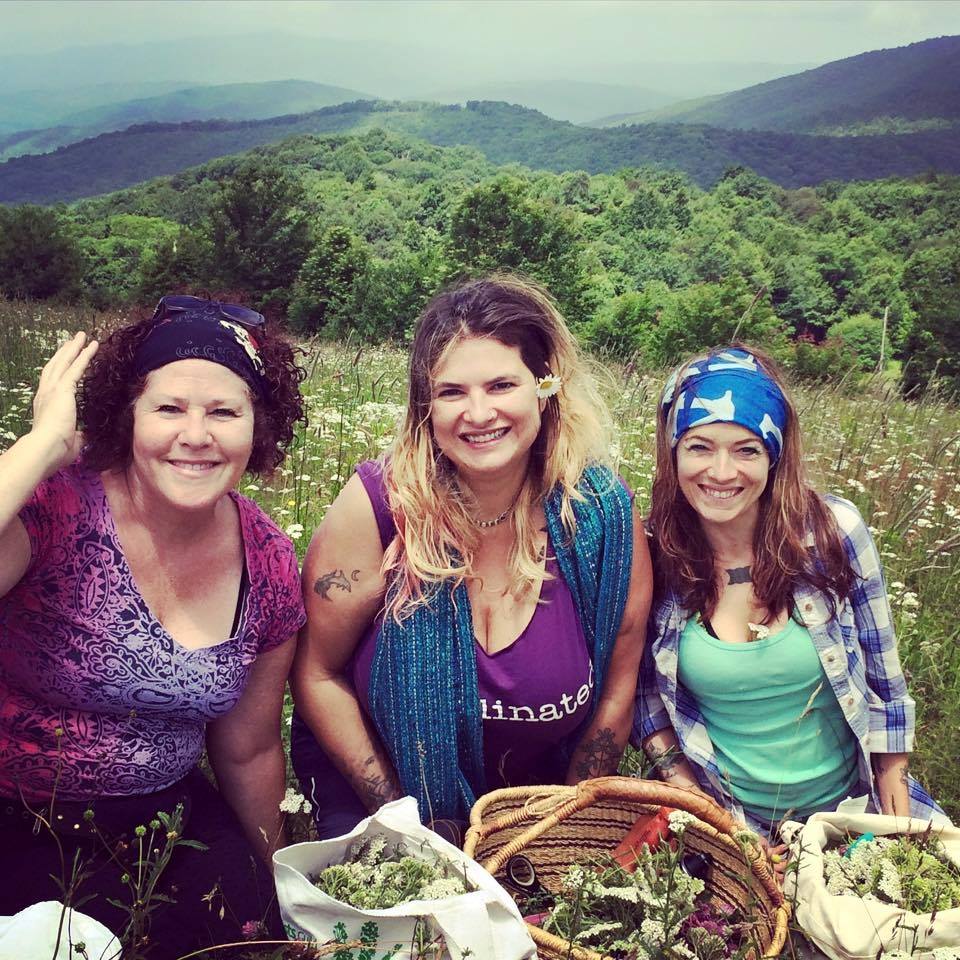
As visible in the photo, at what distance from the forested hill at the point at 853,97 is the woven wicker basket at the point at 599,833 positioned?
387ft

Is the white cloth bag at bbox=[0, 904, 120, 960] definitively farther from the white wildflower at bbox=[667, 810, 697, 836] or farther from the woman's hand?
the woman's hand

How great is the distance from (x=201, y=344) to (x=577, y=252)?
5183 cm

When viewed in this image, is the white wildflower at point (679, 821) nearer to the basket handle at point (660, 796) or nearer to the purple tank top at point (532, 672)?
the basket handle at point (660, 796)

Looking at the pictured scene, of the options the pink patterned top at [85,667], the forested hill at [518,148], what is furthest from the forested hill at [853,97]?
the pink patterned top at [85,667]

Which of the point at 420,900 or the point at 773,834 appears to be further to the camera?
the point at 773,834

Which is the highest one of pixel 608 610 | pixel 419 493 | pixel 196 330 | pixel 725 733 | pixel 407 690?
pixel 196 330

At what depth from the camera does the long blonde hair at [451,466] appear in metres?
2.38

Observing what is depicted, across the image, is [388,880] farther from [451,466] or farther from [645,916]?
[451,466]

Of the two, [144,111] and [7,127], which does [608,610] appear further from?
[144,111]

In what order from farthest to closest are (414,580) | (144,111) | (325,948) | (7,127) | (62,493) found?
(144,111) → (7,127) → (414,580) → (62,493) → (325,948)

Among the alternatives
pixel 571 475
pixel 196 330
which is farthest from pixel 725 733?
pixel 196 330

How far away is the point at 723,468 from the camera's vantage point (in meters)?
2.36

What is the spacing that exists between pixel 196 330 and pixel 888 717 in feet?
6.69

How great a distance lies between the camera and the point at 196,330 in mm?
2061
